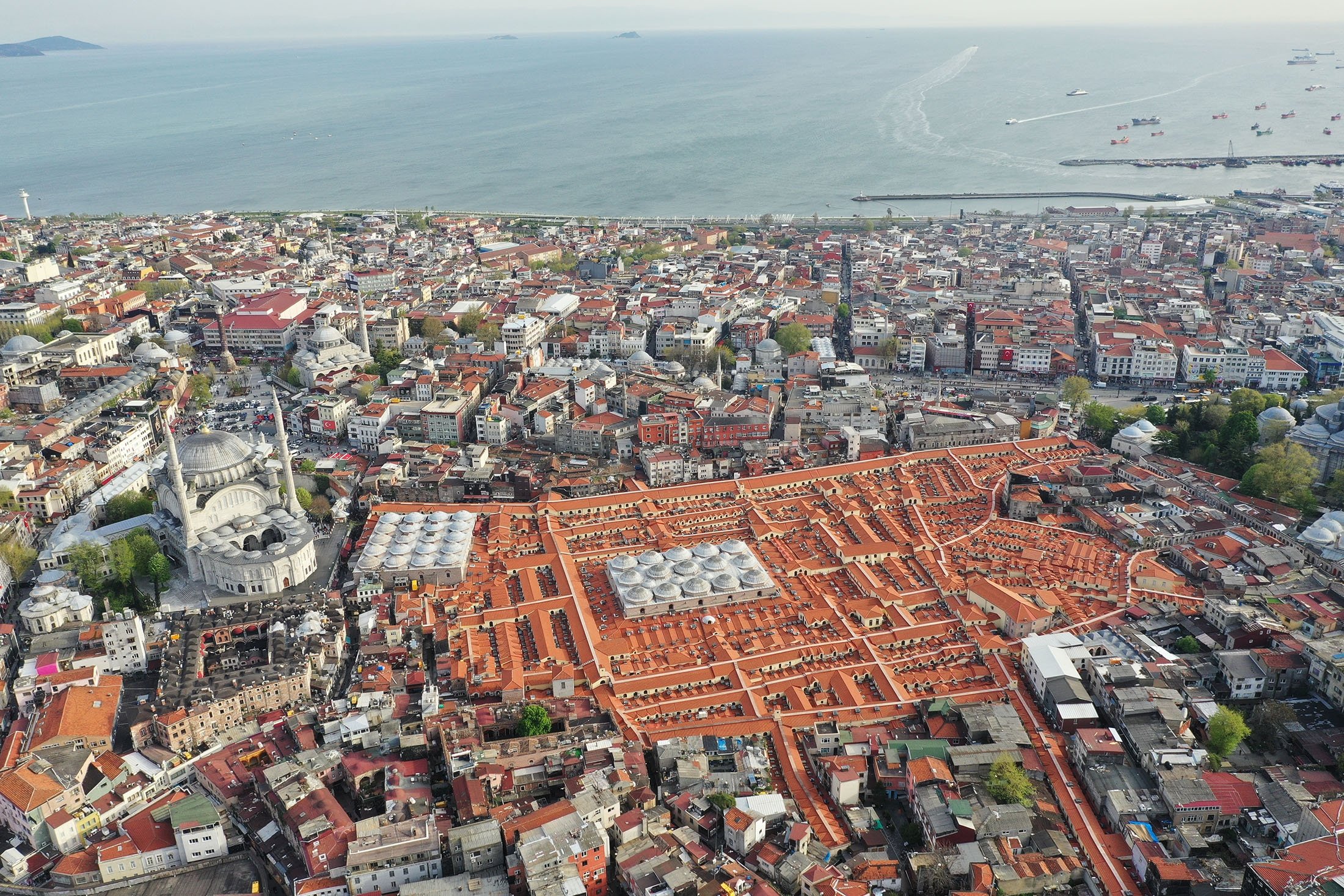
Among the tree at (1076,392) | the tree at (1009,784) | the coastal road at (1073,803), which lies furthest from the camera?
the tree at (1076,392)

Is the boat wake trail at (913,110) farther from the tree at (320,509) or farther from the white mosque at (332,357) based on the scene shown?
the tree at (320,509)

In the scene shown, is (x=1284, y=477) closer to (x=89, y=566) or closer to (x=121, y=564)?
(x=121, y=564)

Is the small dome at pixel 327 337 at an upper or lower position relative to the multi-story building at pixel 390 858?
upper

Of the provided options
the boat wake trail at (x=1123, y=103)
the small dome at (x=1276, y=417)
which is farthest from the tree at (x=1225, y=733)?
the boat wake trail at (x=1123, y=103)

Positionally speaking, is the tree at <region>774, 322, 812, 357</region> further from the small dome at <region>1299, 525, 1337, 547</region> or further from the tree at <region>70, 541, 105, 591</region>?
the tree at <region>70, 541, 105, 591</region>

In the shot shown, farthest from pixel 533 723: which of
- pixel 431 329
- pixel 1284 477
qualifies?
pixel 431 329

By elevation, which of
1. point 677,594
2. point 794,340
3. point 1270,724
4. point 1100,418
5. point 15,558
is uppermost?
point 794,340

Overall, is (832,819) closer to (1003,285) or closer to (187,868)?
(187,868)
